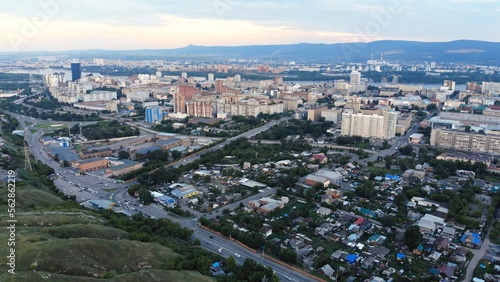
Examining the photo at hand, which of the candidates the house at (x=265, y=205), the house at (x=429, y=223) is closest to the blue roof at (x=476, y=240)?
the house at (x=429, y=223)

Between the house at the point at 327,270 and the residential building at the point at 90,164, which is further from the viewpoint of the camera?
the residential building at the point at 90,164

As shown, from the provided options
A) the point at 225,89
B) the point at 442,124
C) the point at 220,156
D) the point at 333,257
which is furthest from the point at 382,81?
the point at 333,257

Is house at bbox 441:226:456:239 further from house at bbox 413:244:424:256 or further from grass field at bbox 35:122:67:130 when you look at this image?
grass field at bbox 35:122:67:130

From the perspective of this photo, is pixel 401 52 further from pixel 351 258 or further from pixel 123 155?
pixel 351 258

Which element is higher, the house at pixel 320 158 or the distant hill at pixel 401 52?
the distant hill at pixel 401 52

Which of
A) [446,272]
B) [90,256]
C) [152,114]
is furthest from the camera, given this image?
[152,114]

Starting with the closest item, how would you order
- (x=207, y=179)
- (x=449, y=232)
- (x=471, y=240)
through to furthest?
(x=471, y=240)
(x=449, y=232)
(x=207, y=179)

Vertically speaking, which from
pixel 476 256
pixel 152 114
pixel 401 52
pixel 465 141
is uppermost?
pixel 401 52

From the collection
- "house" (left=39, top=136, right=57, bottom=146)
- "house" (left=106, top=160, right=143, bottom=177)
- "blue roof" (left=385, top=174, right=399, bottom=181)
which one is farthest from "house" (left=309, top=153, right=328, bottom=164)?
"house" (left=39, top=136, right=57, bottom=146)

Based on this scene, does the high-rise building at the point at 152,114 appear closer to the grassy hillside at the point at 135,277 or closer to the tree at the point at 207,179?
the tree at the point at 207,179

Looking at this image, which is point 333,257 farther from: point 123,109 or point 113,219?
point 123,109

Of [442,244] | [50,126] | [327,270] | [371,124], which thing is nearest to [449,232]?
[442,244]
